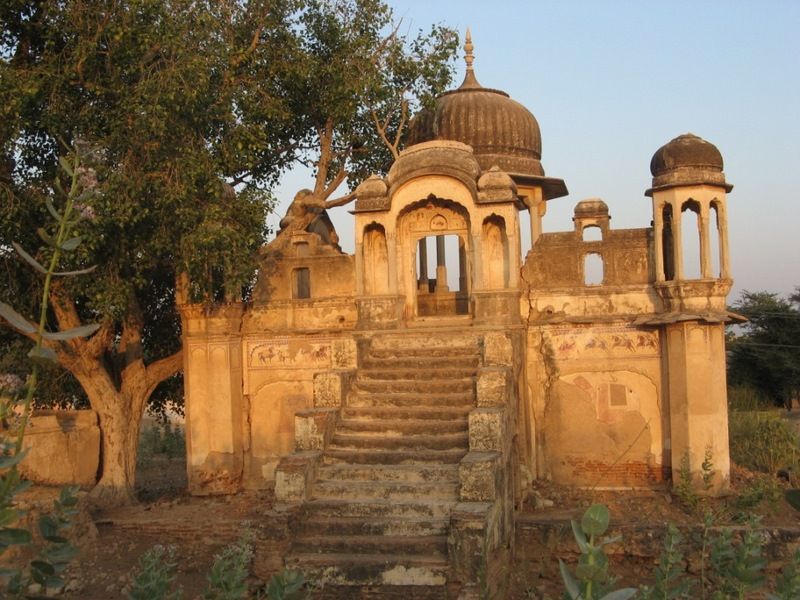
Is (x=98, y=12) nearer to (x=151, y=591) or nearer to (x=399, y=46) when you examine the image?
(x=399, y=46)

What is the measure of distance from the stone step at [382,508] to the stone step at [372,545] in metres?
0.27

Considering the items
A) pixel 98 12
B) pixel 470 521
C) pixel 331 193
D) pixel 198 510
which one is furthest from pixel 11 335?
pixel 470 521

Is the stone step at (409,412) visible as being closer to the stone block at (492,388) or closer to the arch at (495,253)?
the stone block at (492,388)

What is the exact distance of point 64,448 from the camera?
13.7 metres

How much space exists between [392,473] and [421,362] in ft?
7.63

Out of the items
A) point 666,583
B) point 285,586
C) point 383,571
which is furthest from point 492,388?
point 285,586

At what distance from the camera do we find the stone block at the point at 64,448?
13617mm

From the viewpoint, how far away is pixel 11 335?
13.6m

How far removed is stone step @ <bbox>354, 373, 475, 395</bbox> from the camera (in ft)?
35.7

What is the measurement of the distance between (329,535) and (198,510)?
439 centimetres

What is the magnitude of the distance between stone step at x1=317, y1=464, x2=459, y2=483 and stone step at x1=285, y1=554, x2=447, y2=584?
109 centimetres

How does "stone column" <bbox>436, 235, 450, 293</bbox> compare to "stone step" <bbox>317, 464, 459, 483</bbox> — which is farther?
"stone column" <bbox>436, 235, 450, 293</bbox>

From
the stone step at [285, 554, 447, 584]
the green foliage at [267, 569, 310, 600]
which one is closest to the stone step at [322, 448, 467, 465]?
the stone step at [285, 554, 447, 584]

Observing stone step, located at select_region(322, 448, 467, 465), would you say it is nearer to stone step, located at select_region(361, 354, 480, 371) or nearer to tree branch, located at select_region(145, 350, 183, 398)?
stone step, located at select_region(361, 354, 480, 371)
